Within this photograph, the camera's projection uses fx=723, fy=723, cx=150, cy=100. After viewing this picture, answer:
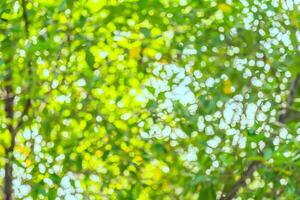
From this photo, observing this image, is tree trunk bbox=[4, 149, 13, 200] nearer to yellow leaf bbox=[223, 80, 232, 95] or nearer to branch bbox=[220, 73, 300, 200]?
yellow leaf bbox=[223, 80, 232, 95]

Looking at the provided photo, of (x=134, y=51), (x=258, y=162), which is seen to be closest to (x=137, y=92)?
(x=134, y=51)

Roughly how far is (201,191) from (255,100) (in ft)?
2.48

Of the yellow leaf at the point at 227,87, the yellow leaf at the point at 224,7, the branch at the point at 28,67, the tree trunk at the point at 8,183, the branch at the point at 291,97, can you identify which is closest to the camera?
the branch at the point at 291,97

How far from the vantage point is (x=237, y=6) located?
460 cm

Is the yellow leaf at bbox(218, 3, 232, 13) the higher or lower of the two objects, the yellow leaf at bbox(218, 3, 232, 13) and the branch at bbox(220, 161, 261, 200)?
the higher

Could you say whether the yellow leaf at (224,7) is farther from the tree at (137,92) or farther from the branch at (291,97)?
the branch at (291,97)

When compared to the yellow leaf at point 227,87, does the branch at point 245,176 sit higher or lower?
higher

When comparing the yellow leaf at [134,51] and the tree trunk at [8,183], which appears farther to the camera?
the tree trunk at [8,183]

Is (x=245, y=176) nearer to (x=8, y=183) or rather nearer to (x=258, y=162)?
(x=258, y=162)

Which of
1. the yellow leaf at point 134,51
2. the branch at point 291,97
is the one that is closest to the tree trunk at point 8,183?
the yellow leaf at point 134,51

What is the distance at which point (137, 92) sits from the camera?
4891 mm

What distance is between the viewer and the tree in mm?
4266

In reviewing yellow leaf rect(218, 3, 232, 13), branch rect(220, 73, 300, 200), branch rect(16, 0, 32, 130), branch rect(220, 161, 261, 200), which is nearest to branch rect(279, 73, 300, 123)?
branch rect(220, 73, 300, 200)

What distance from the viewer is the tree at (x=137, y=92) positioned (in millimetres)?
4266
